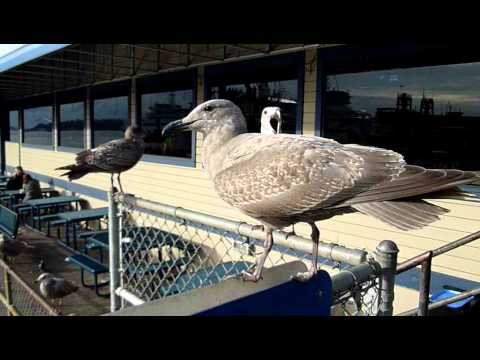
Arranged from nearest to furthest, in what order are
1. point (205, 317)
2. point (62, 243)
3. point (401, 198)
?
point (205, 317) → point (401, 198) → point (62, 243)

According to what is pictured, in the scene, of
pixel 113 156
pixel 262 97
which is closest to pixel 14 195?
pixel 113 156

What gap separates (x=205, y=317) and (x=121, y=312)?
21 centimetres

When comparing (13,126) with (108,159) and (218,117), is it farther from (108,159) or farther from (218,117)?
(218,117)

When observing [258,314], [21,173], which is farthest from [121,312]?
[21,173]

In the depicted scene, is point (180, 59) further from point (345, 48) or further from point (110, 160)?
point (345, 48)

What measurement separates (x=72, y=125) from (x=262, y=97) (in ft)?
27.8

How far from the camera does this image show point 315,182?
173 cm

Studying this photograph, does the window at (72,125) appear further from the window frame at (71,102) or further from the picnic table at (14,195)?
the picnic table at (14,195)

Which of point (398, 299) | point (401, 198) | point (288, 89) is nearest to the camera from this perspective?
point (401, 198)

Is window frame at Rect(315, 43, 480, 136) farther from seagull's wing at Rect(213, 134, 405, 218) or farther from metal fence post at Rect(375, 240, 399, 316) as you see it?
metal fence post at Rect(375, 240, 399, 316)

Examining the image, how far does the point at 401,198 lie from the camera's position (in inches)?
62.2

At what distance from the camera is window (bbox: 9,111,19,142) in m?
18.4

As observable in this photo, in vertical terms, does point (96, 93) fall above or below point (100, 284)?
above

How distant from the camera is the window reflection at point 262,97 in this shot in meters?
6.01
